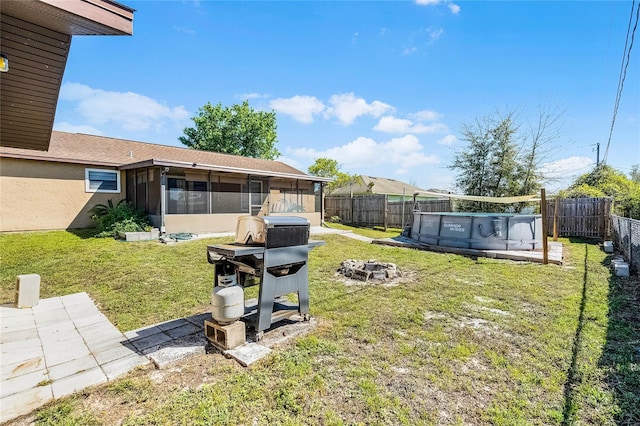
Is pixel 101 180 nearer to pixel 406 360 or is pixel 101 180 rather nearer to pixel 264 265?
pixel 264 265

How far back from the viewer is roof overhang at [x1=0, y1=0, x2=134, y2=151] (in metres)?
2.18

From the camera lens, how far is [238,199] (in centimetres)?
1179

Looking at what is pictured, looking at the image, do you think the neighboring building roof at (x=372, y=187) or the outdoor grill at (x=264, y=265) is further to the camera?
the neighboring building roof at (x=372, y=187)

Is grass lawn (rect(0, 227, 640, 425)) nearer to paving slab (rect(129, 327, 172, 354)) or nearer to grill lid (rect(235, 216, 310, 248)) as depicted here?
paving slab (rect(129, 327, 172, 354))

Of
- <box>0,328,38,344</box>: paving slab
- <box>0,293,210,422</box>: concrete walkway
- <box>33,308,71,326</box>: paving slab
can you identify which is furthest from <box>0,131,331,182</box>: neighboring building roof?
<box>0,328,38,344</box>: paving slab

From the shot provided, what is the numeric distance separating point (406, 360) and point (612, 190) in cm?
1452

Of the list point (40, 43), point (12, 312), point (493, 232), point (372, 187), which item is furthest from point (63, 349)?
point (372, 187)

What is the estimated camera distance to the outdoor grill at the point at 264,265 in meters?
2.75

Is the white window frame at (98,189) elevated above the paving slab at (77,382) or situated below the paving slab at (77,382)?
above

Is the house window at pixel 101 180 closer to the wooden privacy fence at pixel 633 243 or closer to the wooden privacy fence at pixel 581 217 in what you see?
the wooden privacy fence at pixel 633 243

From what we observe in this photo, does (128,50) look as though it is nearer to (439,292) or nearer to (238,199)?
Result: (238,199)

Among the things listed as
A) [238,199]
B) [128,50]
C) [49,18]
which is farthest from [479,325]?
[128,50]

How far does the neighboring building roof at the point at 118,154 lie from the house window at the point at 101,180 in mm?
405

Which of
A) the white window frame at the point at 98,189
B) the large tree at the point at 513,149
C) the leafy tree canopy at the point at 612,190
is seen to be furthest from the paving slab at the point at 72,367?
the large tree at the point at 513,149
